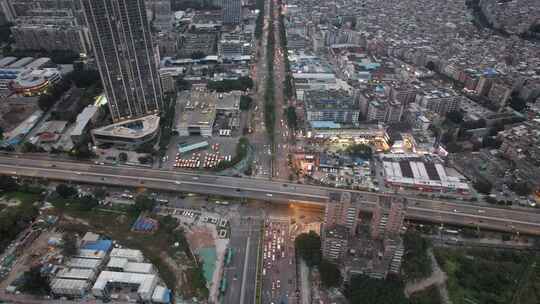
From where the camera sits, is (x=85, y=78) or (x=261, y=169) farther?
(x=85, y=78)

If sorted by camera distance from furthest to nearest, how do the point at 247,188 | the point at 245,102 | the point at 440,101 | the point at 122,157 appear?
1. the point at 245,102
2. the point at 440,101
3. the point at 122,157
4. the point at 247,188

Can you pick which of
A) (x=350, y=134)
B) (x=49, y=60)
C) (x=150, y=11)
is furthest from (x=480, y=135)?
(x=150, y=11)

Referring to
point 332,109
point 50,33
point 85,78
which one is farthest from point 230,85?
point 50,33

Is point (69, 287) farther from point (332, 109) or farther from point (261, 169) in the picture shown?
point (332, 109)

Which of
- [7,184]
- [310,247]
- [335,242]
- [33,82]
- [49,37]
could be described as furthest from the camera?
[49,37]

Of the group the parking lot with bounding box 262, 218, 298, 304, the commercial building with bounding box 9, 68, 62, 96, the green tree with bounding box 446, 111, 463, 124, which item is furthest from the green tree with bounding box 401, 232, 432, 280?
the commercial building with bounding box 9, 68, 62, 96

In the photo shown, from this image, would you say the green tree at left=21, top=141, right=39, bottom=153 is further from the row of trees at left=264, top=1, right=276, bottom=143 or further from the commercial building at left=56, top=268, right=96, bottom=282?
the row of trees at left=264, top=1, right=276, bottom=143
